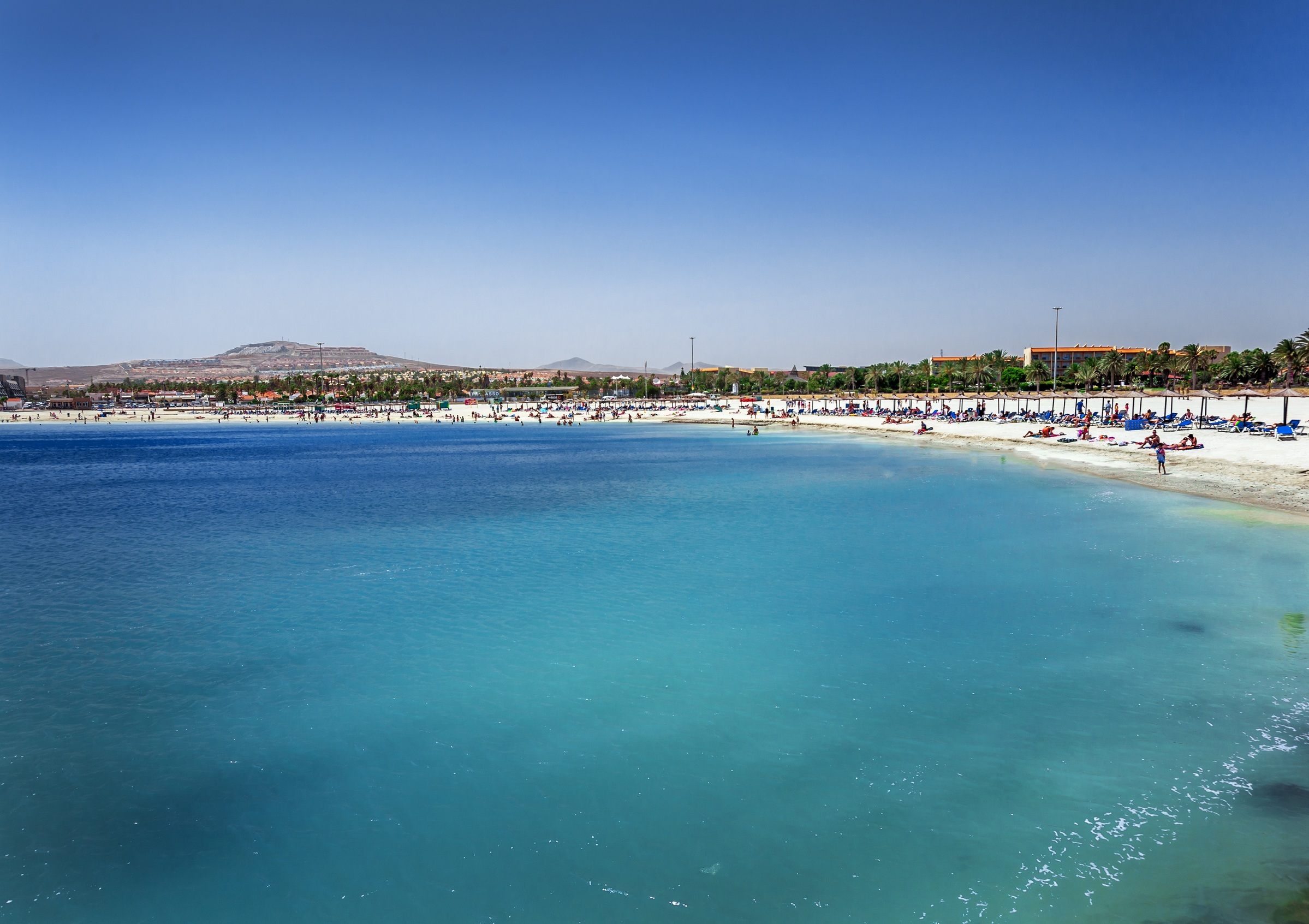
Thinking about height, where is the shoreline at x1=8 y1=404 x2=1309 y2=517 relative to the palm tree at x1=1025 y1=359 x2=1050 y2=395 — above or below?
below

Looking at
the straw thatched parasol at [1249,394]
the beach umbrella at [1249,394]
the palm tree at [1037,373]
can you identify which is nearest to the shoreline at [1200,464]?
the straw thatched parasol at [1249,394]

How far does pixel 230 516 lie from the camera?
2700 centimetres

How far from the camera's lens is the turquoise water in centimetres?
629

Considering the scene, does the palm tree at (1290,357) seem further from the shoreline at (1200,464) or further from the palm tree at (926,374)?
the palm tree at (926,374)

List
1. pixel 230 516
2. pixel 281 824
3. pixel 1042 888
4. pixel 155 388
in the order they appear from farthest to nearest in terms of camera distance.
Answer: pixel 155 388 → pixel 230 516 → pixel 281 824 → pixel 1042 888

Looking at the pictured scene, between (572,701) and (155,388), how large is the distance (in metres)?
211

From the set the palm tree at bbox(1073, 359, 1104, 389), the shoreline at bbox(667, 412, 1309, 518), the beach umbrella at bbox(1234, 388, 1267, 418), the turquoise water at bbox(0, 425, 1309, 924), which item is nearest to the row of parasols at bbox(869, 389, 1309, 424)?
the beach umbrella at bbox(1234, 388, 1267, 418)

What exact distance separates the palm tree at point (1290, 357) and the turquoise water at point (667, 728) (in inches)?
2343

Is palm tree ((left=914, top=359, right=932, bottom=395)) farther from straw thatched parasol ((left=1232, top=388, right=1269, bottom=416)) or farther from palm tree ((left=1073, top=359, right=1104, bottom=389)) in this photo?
straw thatched parasol ((left=1232, top=388, right=1269, bottom=416))

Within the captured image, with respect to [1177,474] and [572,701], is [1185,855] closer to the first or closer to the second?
[572,701]

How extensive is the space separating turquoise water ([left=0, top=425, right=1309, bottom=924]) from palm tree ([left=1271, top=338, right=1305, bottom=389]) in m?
59.5

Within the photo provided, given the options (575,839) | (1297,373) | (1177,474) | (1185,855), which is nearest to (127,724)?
(575,839)

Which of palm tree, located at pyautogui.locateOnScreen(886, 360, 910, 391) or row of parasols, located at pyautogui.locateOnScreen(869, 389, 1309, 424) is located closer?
row of parasols, located at pyautogui.locateOnScreen(869, 389, 1309, 424)

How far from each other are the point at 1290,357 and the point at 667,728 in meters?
79.7
